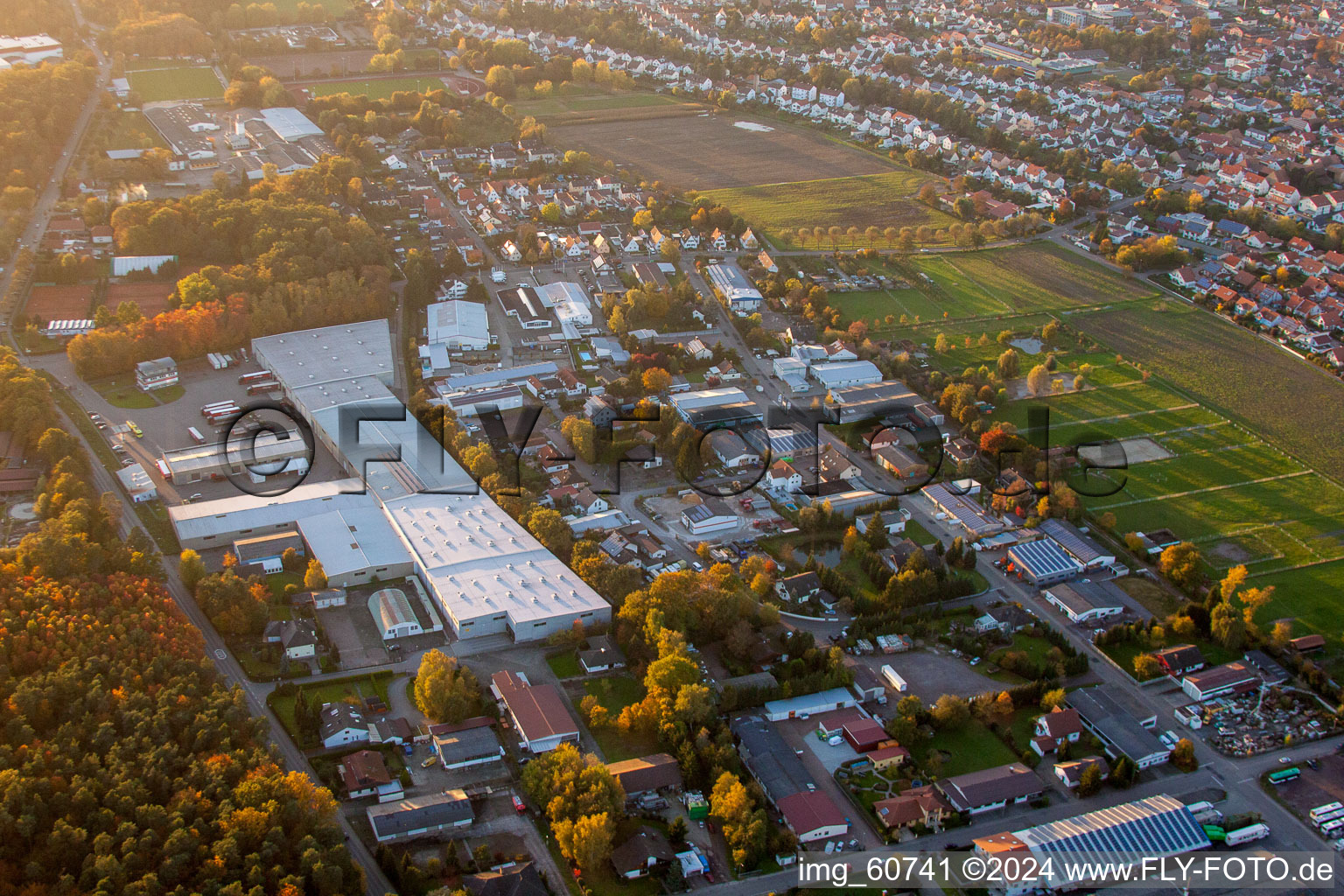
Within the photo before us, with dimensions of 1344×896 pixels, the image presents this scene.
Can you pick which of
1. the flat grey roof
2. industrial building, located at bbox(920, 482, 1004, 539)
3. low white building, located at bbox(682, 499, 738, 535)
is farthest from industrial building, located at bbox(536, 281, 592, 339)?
the flat grey roof

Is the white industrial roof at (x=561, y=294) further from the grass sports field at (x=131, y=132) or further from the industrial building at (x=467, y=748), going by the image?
the grass sports field at (x=131, y=132)

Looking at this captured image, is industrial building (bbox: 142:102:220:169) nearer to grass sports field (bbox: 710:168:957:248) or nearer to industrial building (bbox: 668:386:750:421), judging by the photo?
grass sports field (bbox: 710:168:957:248)

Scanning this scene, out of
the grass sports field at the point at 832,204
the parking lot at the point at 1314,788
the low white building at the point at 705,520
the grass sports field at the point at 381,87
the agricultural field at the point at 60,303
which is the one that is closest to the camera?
the parking lot at the point at 1314,788

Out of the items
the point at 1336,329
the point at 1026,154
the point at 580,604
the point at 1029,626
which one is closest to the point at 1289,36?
the point at 1026,154

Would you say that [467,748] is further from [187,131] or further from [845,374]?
[187,131]

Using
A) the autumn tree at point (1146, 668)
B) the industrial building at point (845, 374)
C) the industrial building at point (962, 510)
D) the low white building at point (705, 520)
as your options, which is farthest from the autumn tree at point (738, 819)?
the industrial building at point (845, 374)

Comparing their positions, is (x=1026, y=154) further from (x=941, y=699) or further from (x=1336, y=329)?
(x=941, y=699)

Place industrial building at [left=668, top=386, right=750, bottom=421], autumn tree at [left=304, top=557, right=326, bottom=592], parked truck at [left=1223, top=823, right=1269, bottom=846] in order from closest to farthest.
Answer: parked truck at [left=1223, top=823, right=1269, bottom=846] → autumn tree at [left=304, top=557, right=326, bottom=592] → industrial building at [left=668, top=386, right=750, bottom=421]

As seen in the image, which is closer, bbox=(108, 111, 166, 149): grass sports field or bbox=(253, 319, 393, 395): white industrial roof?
bbox=(253, 319, 393, 395): white industrial roof
